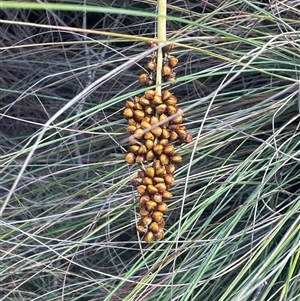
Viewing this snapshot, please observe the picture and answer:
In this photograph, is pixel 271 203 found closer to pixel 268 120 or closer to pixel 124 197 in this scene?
pixel 268 120

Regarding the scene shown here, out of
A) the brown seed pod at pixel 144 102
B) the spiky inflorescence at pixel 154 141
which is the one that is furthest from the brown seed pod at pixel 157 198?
the brown seed pod at pixel 144 102

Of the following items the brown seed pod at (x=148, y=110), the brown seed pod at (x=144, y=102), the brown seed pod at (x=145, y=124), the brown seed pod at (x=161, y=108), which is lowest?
the brown seed pod at (x=145, y=124)

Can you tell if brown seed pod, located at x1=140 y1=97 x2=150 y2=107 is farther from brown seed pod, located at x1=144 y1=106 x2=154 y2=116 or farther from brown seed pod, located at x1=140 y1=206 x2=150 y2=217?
brown seed pod, located at x1=140 y1=206 x2=150 y2=217

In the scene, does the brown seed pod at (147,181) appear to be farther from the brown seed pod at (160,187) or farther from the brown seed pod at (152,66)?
the brown seed pod at (152,66)

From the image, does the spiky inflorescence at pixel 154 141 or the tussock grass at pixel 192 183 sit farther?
the tussock grass at pixel 192 183

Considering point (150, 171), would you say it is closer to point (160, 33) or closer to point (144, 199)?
point (144, 199)

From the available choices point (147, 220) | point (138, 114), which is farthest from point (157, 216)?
point (138, 114)
